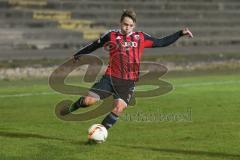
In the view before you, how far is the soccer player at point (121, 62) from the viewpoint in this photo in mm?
8242

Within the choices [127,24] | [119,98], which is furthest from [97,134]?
[127,24]

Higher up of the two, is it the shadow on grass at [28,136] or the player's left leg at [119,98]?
the player's left leg at [119,98]

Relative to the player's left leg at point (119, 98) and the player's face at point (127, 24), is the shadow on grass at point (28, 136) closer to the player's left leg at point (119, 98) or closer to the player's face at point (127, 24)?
the player's left leg at point (119, 98)

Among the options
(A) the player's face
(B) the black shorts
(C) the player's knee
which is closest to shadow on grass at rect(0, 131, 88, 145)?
(C) the player's knee

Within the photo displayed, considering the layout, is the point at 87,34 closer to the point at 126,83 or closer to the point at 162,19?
the point at 162,19

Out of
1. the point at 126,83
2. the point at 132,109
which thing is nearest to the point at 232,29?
the point at 132,109

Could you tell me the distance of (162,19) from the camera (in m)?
25.8

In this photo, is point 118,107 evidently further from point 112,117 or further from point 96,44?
point 96,44

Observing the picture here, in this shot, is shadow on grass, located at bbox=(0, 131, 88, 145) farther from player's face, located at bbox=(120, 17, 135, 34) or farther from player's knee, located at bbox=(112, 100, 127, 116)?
player's face, located at bbox=(120, 17, 135, 34)

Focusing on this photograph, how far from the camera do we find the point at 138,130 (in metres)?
8.87

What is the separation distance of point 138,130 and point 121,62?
110 cm

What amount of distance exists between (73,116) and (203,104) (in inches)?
119

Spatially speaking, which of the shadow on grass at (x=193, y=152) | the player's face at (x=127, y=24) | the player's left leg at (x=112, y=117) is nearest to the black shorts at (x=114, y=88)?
the player's left leg at (x=112, y=117)

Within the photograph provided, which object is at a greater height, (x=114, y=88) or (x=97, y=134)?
(x=114, y=88)
